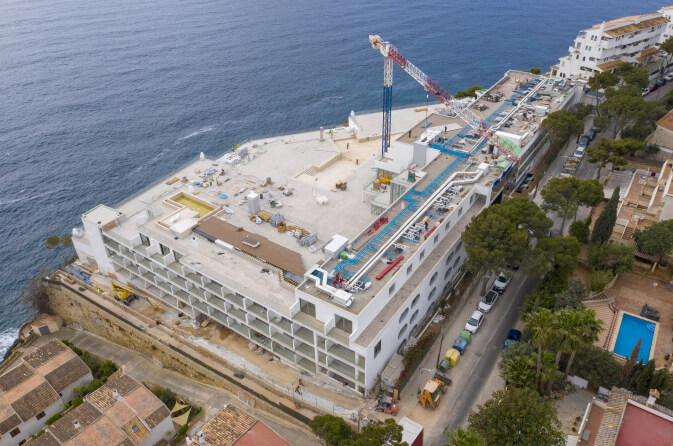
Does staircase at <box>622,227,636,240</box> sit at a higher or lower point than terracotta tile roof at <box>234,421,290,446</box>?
higher

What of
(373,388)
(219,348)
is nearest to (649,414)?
(373,388)

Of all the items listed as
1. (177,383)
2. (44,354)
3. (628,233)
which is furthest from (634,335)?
(44,354)

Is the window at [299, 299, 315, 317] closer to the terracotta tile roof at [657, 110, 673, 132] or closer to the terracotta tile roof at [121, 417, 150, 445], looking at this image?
the terracotta tile roof at [121, 417, 150, 445]

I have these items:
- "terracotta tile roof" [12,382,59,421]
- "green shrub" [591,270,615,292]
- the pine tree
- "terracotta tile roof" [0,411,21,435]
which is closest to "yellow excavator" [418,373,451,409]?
"green shrub" [591,270,615,292]

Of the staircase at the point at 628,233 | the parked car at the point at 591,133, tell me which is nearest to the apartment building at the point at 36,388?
the staircase at the point at 628,233

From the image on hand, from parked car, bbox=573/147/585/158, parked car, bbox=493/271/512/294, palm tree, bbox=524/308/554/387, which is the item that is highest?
palm tree, bbox=524/308/554/387
